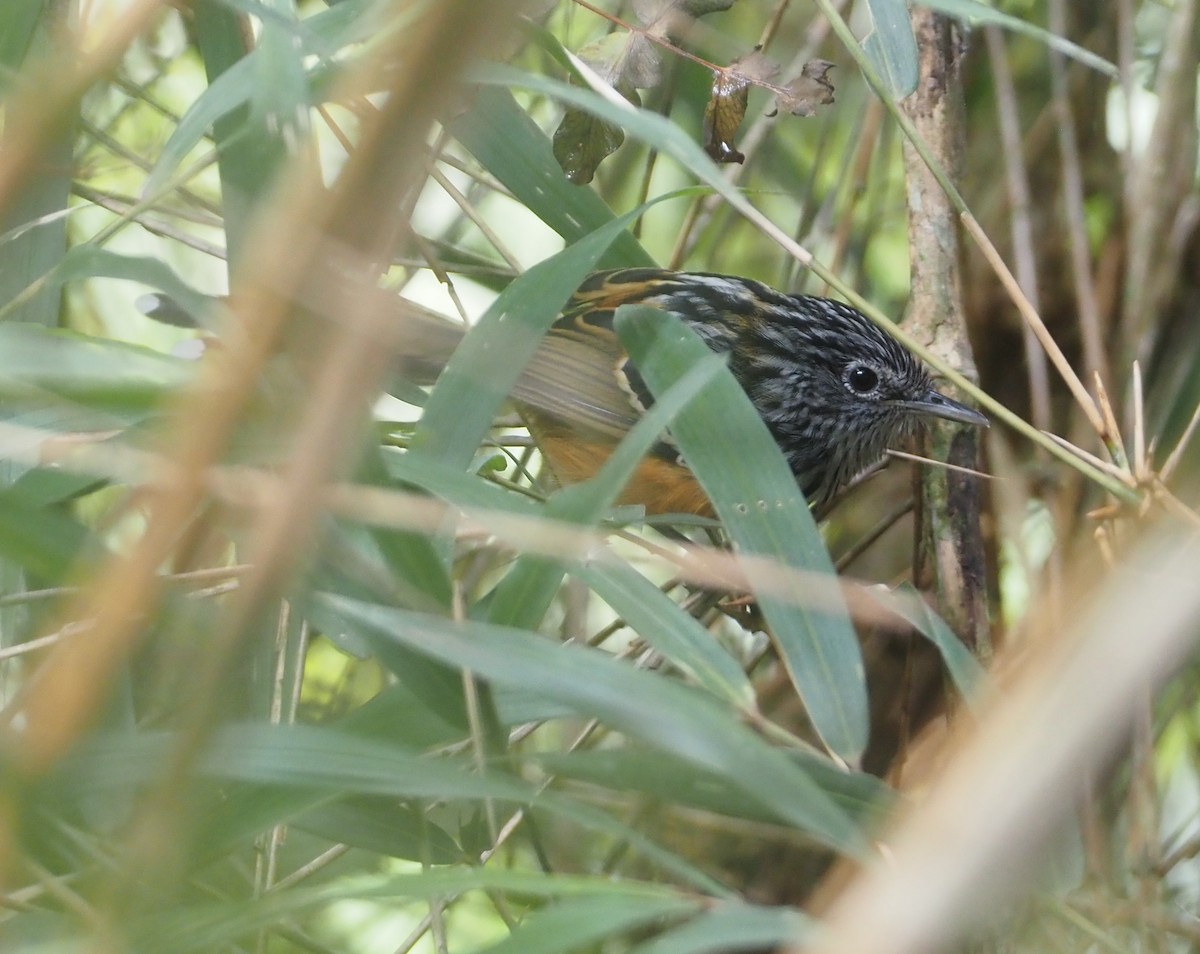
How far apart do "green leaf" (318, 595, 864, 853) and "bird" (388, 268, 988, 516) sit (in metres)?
1.76

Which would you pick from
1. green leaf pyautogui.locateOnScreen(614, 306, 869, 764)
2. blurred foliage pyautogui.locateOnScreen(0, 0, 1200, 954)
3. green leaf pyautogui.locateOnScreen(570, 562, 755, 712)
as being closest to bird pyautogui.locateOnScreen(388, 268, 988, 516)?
blurred foliage pyautogui.locateOnScreen(0, 0, 1200, 954)

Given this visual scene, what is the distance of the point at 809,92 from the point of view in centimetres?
240

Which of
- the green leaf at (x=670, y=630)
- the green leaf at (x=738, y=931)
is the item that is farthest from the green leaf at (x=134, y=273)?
the green leaf at (x=738, y=931)

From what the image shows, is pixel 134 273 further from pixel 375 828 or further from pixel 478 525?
pixel 375 828

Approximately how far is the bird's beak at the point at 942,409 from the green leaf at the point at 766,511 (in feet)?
3.16

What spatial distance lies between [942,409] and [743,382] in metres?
0.80

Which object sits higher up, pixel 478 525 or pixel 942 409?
pixel 942 409

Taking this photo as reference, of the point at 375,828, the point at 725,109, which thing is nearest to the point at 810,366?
the point at 725,109

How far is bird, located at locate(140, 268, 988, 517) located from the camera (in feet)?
10.9

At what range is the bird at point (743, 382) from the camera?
3326mm

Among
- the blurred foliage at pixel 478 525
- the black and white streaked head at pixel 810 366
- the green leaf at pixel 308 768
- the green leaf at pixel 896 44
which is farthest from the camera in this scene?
the black and white streaked head at pixel 810 366

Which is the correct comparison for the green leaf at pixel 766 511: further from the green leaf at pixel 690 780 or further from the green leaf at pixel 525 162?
the green leaf at pixel 525 162

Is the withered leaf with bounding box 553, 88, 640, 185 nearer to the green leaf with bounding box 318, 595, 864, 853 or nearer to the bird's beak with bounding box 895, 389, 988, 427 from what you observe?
the bird's beak with bounding box 895, 389, 988, 427

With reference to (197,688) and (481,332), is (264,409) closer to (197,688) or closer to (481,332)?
(481,332)
